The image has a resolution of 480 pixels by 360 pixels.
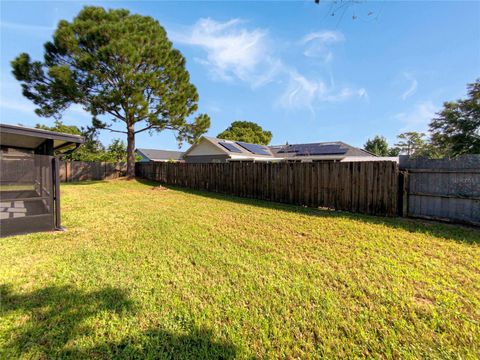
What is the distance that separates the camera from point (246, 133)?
41.1 m

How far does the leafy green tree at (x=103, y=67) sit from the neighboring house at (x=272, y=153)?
533 centimetres

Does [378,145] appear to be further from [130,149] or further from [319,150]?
[130,149]

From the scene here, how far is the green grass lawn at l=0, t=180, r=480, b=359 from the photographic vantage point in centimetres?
192

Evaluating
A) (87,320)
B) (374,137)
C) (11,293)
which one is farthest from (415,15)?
(374,137)

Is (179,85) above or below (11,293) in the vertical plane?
above

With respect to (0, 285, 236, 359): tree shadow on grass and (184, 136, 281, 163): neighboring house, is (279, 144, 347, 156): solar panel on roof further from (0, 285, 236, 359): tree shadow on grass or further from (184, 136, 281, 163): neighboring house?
(0, 285, 236, 359): tree shadow on grass

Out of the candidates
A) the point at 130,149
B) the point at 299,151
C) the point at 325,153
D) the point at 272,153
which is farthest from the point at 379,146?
Result: the point at 130,149

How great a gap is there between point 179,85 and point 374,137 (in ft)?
118

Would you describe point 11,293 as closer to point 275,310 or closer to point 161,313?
point 161,313

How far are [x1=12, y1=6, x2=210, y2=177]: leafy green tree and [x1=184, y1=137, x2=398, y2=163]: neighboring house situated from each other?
5.33 meters

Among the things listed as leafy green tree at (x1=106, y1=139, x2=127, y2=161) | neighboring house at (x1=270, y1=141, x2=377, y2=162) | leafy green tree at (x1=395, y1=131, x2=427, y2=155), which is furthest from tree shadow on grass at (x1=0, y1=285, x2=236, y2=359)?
leafy green tree at (x1=395, y1=131, x2=427, y2=155)

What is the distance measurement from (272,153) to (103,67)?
15140 millimetres

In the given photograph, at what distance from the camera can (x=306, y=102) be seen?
12.8 metres

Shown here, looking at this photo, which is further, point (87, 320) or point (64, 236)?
point (64, 236)
